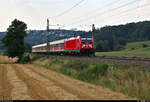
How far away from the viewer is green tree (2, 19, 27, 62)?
6041 cm

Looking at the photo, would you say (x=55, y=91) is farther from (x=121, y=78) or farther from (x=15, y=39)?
(x=15, y=39)

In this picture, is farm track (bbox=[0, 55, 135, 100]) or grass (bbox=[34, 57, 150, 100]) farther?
grass (bbox=[34, 57, 150, 100])

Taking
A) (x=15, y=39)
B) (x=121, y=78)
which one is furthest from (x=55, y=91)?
(x=15, y=39)

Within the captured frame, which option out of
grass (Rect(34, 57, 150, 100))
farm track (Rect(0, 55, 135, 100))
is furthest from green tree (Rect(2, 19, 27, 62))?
farm track (Rect(0, 55, 135, 100))

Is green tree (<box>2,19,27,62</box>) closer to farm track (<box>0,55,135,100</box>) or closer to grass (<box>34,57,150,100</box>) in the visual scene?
grass (<box>34,57,150,100</box>)

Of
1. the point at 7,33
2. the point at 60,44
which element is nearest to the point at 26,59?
the point at 7,33

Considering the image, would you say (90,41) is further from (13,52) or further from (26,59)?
(13,52)

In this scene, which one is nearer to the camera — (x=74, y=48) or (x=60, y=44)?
(x=74, y=48)

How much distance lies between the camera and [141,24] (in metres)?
139

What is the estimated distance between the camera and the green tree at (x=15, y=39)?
198 ft

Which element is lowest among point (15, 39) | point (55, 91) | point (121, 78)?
point (55, 91)

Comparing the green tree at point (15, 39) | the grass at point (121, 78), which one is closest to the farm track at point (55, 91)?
the grass at point (121, 78)

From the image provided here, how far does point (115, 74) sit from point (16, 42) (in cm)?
4962

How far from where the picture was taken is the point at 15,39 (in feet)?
201
